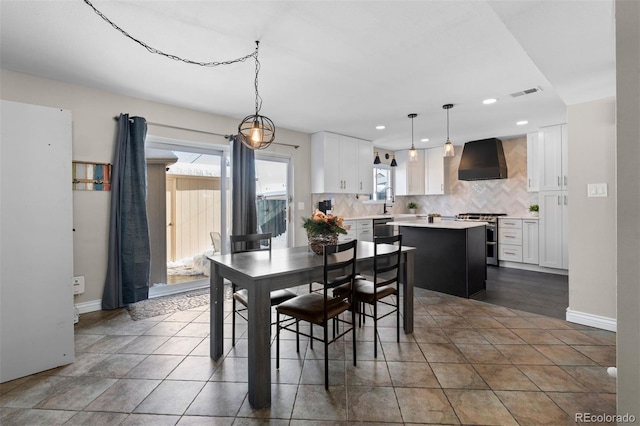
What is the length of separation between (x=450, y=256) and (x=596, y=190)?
1608 millimetres

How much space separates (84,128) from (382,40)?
319 cm

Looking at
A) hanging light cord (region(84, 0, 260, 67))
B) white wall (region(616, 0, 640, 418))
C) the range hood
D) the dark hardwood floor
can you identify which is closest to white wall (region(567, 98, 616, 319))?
the dark hardwood floor

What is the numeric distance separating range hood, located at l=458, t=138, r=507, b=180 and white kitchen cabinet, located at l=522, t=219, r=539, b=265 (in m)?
1.04

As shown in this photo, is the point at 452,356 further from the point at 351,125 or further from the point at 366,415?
the point at 351,125

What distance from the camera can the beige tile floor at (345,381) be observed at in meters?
1.77

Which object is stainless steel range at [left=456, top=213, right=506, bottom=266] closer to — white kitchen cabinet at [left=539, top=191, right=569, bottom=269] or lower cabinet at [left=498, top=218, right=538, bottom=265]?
lower cabinet at [left=498, top=218, right=538, bottom=265]

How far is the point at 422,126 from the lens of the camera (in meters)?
5.10

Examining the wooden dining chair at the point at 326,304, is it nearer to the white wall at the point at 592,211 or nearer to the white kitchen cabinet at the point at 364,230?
the white wall at the point at 592,211

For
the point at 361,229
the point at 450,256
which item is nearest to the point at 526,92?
the point at 450,256

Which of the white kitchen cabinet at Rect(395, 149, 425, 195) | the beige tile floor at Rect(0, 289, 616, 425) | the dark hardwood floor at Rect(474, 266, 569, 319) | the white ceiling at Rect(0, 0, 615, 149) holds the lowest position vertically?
the beige tile floor at Rect(0, 289, 616, 425)

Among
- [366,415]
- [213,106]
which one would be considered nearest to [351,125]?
[213,106]

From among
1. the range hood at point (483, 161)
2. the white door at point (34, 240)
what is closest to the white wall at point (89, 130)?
the white door at point (34, 240)

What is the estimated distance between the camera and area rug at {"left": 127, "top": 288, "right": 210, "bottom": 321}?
343 centimetres

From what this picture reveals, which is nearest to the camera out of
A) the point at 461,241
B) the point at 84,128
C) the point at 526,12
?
the point at 526,12
